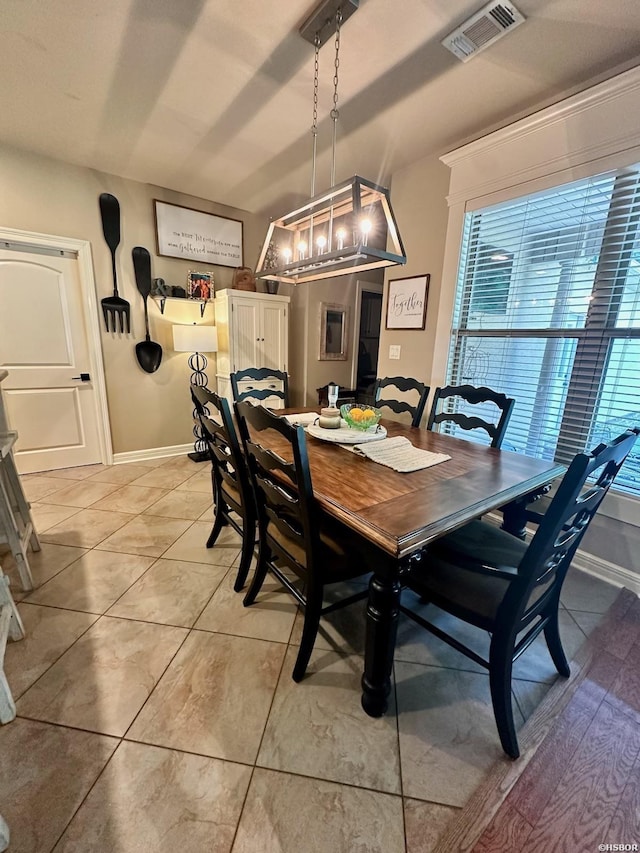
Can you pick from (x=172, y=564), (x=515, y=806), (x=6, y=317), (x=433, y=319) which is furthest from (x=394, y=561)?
(x=6, y=317)

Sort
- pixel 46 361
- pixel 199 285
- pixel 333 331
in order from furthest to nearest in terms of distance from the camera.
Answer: pixel 333 331 → pixel 199 285 → pixel 46 361

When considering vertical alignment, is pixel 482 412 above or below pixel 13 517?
above

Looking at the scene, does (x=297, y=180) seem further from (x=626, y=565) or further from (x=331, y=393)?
(x=626, y=565)

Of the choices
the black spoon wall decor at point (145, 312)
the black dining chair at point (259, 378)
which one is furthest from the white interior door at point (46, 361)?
the black dining chair at point (259, 378)

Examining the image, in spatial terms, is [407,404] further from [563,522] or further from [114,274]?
[114,274]

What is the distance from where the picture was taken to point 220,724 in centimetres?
119

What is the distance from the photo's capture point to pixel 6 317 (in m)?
2.98

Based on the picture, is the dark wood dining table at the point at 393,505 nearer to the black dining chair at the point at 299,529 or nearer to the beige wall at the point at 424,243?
the black dining chair at the point at 299,529

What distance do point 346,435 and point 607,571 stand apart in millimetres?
1724

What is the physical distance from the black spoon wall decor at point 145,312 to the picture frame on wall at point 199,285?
396 mm

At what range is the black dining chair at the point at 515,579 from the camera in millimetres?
938

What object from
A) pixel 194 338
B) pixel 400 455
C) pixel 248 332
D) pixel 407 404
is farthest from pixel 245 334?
pixel 400 455

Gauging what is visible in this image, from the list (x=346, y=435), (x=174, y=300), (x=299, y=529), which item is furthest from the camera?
(x=174, y=300)

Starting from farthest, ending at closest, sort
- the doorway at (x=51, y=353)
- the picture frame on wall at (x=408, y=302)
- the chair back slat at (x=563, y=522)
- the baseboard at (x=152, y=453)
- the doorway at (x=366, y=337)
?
the doorway at (x=366, y=337), the baseboard at (x=152, y=453), the doorway at (x=51, y=353), the picture frame on wall at (x=408, y=302), the chair back slat at (x=563, y=522)
